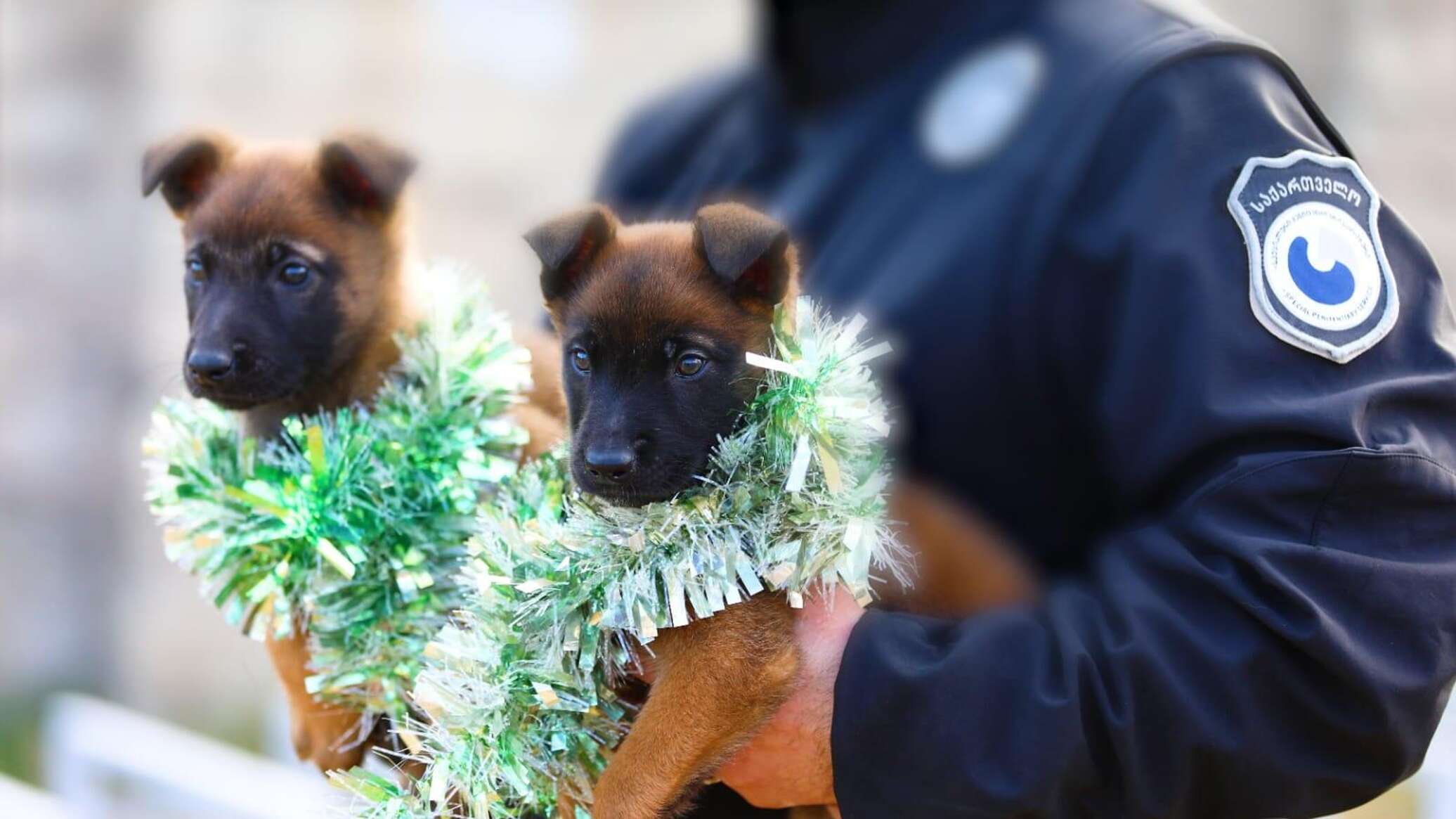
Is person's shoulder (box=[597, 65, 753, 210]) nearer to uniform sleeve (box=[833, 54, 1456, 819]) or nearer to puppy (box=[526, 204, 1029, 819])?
puppy (box=[526, 204, 1029, 819])

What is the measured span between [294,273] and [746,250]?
0.98 meters

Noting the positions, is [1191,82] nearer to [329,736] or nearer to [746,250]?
[746,250]

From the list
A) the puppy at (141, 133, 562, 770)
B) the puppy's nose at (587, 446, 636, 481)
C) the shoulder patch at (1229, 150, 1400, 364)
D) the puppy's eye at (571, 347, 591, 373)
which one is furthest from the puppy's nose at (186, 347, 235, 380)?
the shoulder patch at (1229, 150, 1400, 364)

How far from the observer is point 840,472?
204cm

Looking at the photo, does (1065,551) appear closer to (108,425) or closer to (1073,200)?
(1073,200)

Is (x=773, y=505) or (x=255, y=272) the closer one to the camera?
(x=773, y=505)

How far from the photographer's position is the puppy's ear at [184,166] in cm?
246

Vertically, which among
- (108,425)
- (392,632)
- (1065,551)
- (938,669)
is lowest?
(108,425)

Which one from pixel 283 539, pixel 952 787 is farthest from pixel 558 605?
pixel 952 787

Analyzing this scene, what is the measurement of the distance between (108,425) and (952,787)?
6.91 m

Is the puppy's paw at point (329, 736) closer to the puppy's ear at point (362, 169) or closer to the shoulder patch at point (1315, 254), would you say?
the puppy's ear at point (362, 169)

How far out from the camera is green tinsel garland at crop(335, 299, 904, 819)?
1981 millimetres

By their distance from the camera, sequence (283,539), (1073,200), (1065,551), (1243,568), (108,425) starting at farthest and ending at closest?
(108,425), (1065,551), (1073,200), (283,539), (1243,568)

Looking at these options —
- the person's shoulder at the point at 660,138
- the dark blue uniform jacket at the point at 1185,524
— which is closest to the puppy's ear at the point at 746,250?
the dark blue uniform jacket at the point at 1185,524
